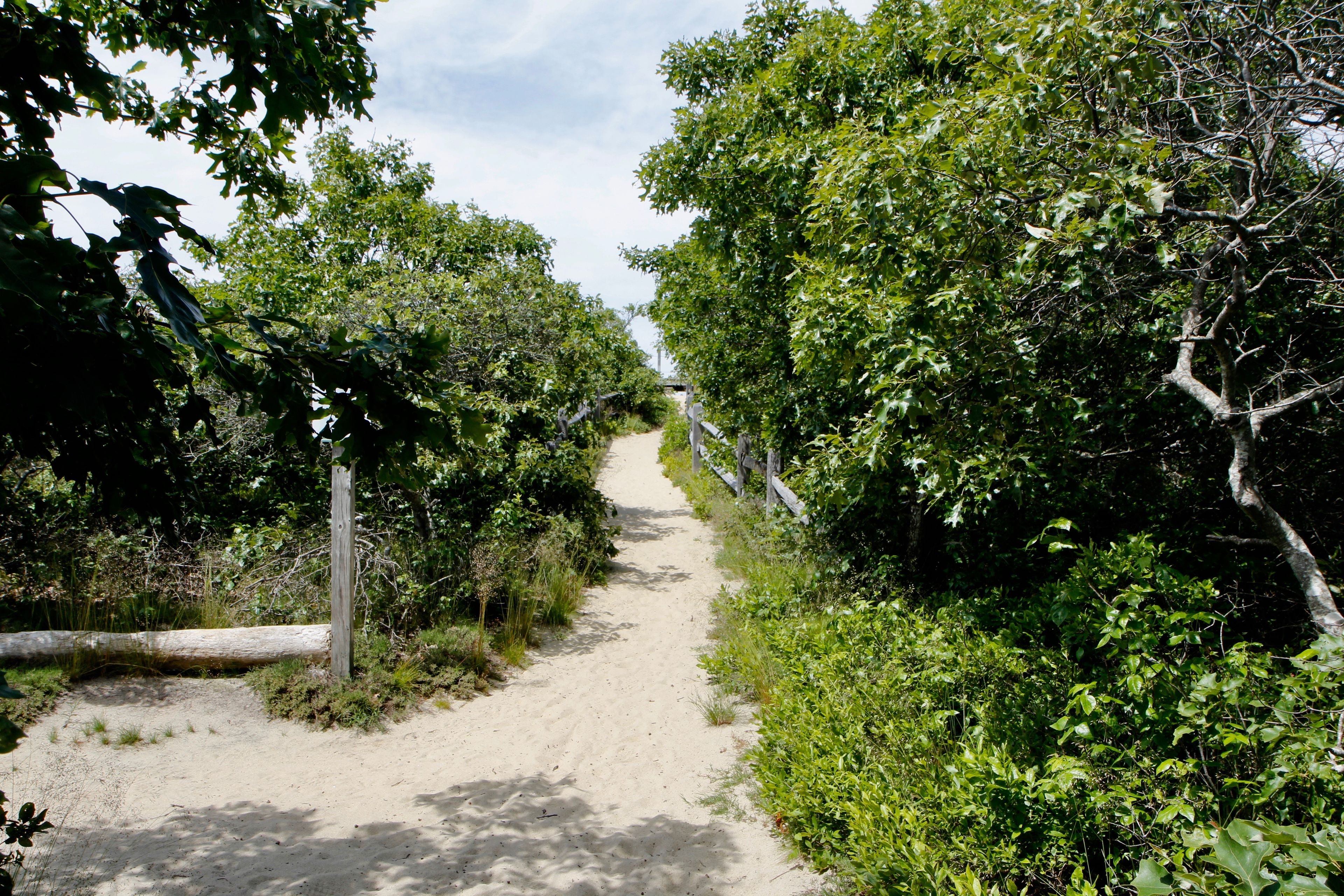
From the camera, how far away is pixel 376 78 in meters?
4.20

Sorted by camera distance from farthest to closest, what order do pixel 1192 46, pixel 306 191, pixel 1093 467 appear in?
pixel 306 191 < pixel 1093 467 < pixel 1192 46

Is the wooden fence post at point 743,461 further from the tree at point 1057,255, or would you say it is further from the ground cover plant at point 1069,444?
the ground cover plant at point 1069,444

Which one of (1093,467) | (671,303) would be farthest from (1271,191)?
(671,303)

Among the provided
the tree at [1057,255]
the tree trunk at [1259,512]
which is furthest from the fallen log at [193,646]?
the tree trunk at [1259,512]

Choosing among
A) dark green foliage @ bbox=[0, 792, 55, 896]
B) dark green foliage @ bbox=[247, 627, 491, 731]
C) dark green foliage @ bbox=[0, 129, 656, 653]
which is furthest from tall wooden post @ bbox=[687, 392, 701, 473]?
dark green foliage @ bbox=[0, 792, 55, 896]

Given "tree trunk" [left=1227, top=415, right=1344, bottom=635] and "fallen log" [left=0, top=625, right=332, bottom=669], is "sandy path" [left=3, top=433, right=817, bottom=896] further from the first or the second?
"tree trunk" [left=1227, top=415, right=1344, bottom=635]

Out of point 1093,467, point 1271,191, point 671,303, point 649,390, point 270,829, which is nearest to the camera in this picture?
point 1271,191

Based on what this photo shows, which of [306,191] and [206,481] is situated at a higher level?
[306,191]

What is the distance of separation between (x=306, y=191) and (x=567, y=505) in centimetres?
766

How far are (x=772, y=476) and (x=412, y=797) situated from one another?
5616 mm

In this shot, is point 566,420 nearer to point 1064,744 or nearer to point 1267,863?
point 1064,744

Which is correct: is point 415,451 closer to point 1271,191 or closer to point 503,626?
point 1271,191

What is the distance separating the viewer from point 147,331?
189 centimetres

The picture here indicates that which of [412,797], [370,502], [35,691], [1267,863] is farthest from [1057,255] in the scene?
[35,691]
